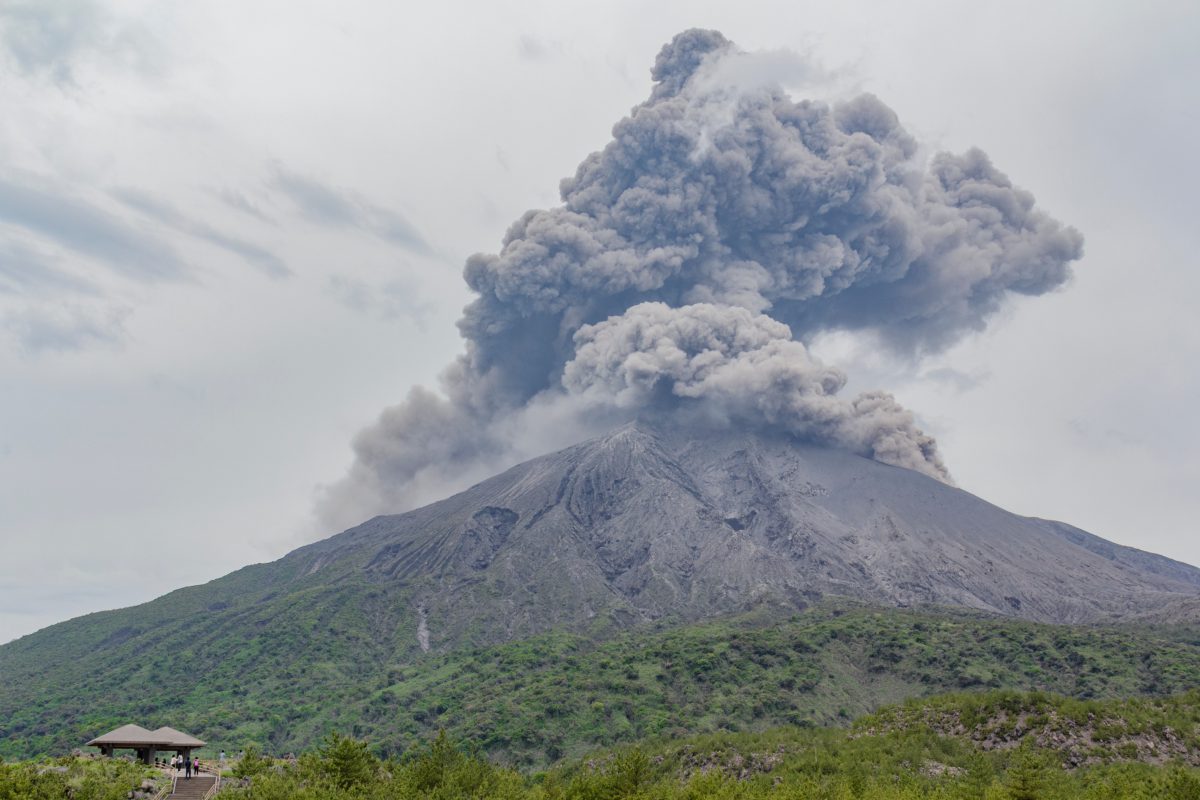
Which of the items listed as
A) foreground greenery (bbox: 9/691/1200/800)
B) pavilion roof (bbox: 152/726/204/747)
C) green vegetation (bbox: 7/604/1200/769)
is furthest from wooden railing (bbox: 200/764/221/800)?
green vegetation (bbox: 7/604/1200/769)

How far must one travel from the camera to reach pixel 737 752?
67.6 m

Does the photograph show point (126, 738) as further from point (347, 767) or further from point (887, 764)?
point (887, 764)

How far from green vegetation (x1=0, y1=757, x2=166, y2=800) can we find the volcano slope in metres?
55.9

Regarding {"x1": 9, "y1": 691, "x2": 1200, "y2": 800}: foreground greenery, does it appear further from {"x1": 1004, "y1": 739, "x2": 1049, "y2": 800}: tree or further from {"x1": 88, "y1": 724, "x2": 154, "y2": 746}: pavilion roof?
{"x1": 88, "y1": 724, "x2": 154, "y2": 746}: pavilion roof

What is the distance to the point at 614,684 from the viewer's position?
109438mm

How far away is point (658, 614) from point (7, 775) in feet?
434

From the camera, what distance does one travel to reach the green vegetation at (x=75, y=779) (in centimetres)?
3841

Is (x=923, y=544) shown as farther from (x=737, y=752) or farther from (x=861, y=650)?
(x=737, y=752)

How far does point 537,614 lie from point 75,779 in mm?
124425

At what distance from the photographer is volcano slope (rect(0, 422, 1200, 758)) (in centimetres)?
11331

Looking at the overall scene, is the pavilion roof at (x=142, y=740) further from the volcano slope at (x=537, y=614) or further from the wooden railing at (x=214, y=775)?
the volcano slope at (x=537, y=614)

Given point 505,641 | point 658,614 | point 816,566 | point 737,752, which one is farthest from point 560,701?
point 816,566

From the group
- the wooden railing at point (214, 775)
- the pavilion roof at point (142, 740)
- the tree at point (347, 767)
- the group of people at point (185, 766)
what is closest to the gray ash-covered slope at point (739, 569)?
the wooden railing at point (214, 775)

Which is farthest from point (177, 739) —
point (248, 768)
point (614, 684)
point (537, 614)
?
point (537, 614)
